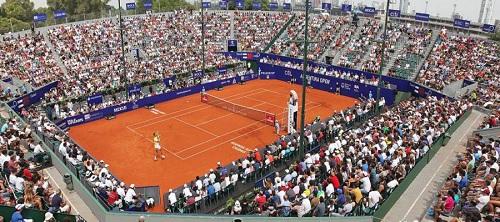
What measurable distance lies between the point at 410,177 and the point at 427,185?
96 centimetres

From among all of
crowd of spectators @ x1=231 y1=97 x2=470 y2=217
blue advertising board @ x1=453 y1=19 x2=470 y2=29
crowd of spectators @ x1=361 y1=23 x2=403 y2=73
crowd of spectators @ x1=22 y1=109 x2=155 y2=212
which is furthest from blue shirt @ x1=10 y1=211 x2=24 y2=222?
blue advertising board @ x1=453 y1=19 x2=470 y2=29

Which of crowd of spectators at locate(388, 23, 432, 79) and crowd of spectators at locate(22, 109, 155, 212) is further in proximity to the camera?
crowd of spectators at locate(388, 23, 432, 79)

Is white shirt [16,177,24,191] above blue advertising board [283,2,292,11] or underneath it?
underneath

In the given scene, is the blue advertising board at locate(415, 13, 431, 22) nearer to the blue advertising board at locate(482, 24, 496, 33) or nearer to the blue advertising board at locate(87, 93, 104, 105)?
the blue advertising board at locate(482, 24, 496, 33)

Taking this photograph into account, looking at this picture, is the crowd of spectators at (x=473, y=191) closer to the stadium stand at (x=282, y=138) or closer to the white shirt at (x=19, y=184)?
the stadium stand at (x=282, y=138)

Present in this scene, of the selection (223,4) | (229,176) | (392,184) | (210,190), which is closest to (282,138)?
(229,176)

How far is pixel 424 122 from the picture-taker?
2188 centimetres

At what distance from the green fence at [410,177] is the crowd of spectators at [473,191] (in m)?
1.33

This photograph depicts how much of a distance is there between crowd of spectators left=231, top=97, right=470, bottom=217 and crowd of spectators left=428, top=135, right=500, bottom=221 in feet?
6.22

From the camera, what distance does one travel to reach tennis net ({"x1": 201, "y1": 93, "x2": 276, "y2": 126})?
105ft

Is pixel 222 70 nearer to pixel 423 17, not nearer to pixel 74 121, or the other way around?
pixel 74 121

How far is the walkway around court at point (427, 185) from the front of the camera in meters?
14.9

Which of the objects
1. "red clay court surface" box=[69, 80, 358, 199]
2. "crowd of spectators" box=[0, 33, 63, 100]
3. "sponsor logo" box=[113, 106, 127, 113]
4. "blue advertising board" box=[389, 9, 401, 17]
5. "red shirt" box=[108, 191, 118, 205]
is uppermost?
"blue advertising board" box=[389, 9, 401, 17]

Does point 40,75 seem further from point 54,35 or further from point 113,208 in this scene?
point 113,208
